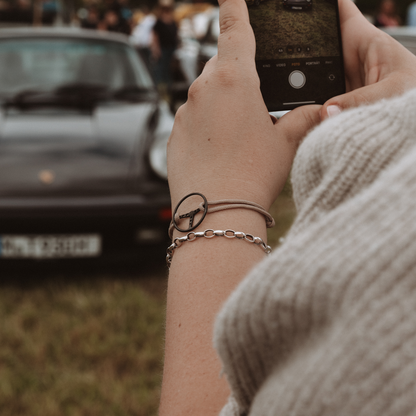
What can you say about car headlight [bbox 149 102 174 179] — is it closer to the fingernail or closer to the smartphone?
the smartphone

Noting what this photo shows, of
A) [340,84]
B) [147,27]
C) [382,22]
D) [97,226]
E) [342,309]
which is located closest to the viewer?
[342,309]

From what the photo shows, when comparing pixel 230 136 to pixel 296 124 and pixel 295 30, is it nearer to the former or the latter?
pixel 296 124

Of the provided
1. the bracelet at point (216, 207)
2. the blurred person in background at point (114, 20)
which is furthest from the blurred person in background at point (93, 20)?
the bracelet at point (216, 207)

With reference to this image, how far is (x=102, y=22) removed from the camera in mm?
11422

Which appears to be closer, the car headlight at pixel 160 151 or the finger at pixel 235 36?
the finger at pixel 235 36

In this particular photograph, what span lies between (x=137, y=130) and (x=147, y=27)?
9.09 metres

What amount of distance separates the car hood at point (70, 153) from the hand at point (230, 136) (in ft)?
6.86

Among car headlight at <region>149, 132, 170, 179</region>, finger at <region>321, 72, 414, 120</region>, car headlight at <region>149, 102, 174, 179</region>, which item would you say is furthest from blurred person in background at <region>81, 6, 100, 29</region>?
finger at <region>321, 72, 414, 120</region>

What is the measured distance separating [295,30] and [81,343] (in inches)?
76.2

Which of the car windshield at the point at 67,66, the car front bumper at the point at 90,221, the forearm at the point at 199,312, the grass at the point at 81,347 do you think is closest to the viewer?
the forearm at the point at 199,312

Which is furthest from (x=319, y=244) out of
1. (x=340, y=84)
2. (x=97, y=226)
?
(x=97, y=226)

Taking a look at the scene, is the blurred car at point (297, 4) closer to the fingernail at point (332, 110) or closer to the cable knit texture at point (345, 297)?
the fingernail at point (332, 110)

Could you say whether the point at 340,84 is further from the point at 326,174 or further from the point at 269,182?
the point at 326,174

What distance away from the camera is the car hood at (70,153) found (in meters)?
2.82
